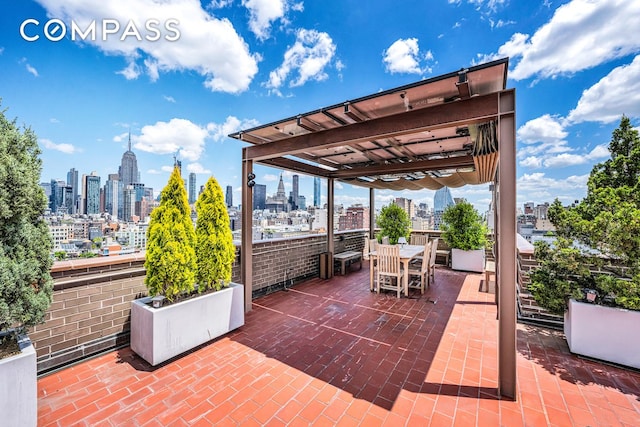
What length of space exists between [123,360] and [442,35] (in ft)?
24.6

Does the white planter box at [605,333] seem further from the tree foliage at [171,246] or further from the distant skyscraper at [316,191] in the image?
the distant skyscraper at [316,191]

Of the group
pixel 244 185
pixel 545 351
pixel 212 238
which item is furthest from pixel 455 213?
pixel 212 238

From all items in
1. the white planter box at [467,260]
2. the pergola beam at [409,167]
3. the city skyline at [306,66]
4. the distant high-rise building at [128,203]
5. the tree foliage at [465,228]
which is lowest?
the white planter box at [467,260]

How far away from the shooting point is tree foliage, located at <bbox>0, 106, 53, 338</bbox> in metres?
1.77

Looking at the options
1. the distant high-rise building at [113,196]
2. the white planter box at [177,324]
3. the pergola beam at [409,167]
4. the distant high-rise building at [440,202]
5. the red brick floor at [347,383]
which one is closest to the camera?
the red brick floor at [347,383]

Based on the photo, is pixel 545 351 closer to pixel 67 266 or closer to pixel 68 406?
pixel 68 406

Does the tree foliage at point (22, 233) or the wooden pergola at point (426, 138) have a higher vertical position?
the wooden pergola at point (426, 138)

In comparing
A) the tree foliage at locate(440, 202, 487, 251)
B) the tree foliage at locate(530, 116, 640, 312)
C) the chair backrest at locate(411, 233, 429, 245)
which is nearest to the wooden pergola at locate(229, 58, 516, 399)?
the tree foliage at locate(530, 116, 640, 312)

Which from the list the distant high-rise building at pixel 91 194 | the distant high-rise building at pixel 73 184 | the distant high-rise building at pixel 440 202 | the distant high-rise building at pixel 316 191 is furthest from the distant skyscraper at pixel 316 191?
the distant high-rise building at pixel 73 184

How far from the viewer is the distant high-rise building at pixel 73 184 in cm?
318

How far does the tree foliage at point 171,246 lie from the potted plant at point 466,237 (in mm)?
A: 7166

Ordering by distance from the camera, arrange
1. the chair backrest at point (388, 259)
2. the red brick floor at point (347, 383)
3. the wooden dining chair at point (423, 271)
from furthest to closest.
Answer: the wooden dining chair at point (423, 271) → the chair backrest at point (388, 259) → the red brick floor at point (347, 383)

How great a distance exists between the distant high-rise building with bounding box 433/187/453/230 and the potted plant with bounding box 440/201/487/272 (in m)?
0.54

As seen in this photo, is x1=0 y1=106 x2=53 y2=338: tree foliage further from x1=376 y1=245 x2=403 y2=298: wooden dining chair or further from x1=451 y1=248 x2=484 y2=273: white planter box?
x1=451 y1=248 x2=484 y2=273: white planter box
